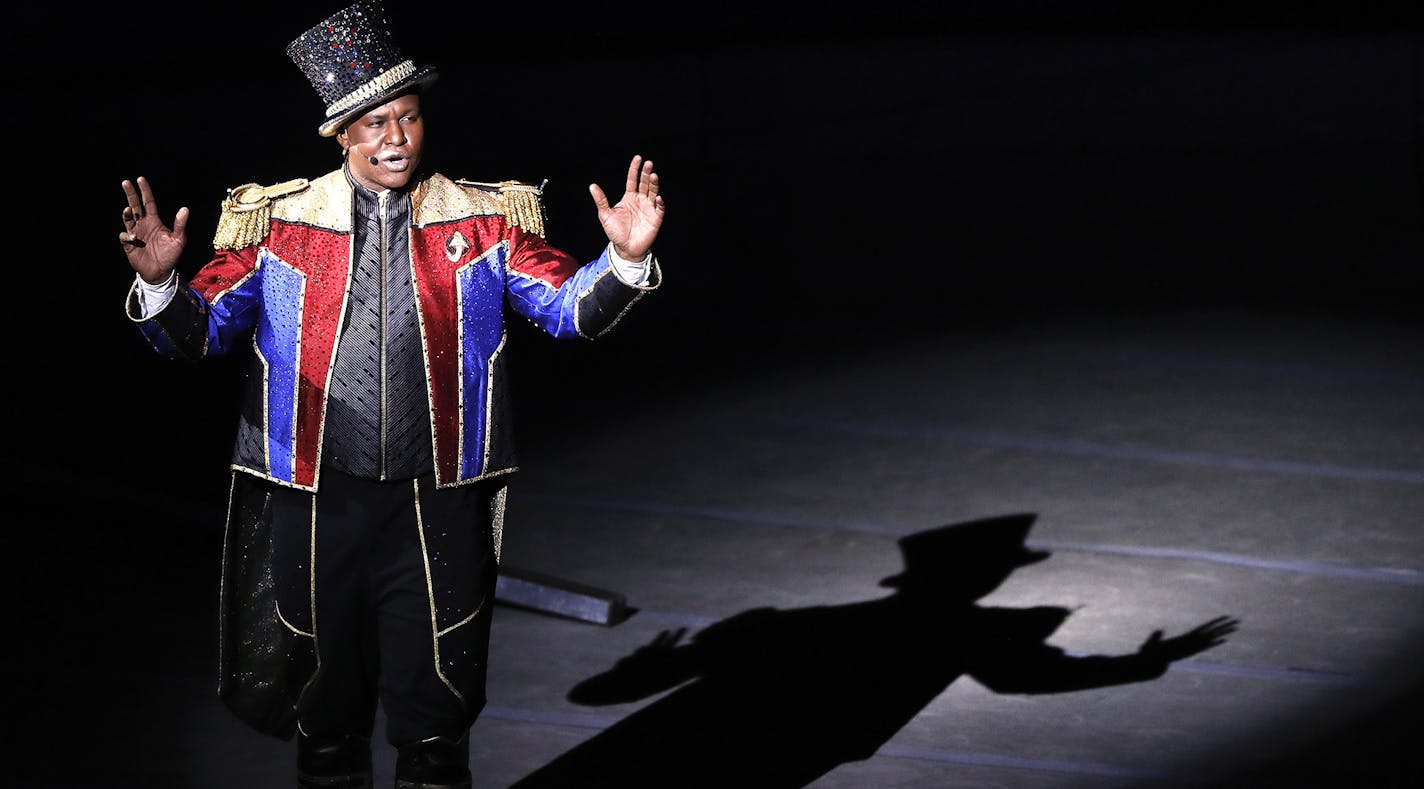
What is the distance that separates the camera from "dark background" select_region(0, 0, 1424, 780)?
24.2 ft

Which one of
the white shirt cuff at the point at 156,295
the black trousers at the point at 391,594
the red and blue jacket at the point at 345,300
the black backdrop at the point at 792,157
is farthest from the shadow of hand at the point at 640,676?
the black backdrop at the point at 792,157

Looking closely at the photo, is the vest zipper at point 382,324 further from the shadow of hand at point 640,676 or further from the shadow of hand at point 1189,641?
the shadow of hand at point 1189,641

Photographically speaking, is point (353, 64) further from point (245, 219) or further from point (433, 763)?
point (433, 763)

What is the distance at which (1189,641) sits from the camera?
5.62 meters

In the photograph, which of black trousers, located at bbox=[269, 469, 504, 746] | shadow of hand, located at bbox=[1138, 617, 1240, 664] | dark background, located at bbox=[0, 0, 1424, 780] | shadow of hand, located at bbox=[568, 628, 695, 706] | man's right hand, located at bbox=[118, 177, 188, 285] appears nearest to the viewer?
man's right hand, located at bbox=[118, 177, 188, 285]

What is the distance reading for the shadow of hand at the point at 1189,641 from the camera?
18.2 ft

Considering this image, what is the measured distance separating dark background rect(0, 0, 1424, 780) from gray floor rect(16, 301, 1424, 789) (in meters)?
0.24

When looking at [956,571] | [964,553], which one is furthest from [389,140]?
[964,553]

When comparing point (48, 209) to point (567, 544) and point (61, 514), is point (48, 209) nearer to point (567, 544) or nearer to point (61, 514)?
point (61, 514)

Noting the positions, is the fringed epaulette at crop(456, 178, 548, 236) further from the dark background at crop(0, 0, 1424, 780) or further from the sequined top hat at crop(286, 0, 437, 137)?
the dark background at crop(0, 0, 1424, 780)

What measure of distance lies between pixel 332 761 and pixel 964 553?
2424mm

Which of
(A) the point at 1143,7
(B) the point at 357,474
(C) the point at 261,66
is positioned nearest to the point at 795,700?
(B) the point at 357,474

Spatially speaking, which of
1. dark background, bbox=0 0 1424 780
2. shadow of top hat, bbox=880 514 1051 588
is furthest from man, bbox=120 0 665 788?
shadow of top hat, bbox=880 514 1051 588

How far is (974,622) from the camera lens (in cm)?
580
